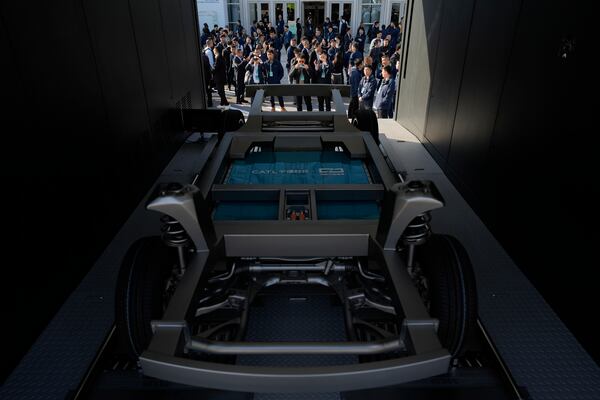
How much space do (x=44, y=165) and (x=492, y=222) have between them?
12.4ft

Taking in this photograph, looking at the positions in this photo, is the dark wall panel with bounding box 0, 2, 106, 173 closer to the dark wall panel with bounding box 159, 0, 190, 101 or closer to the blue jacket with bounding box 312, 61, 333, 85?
the dark wall panel with bounding box 159, 0, 190, 101

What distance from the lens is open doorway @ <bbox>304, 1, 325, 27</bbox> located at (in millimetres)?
20953

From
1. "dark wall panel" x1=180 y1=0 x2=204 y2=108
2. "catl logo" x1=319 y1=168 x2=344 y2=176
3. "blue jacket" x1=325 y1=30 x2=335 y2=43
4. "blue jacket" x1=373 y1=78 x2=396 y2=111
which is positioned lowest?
"blue jacket" x1=373 y1=78 x2=396 y2=111

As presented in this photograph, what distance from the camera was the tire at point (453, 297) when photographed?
7.02ft

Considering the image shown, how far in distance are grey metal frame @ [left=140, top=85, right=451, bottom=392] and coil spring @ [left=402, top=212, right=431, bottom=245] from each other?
72mm

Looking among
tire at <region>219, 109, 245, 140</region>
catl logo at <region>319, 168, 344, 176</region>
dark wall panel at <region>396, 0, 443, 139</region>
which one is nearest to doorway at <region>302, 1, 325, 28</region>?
dark wall panel at <region>396, 0, 443, 139</region>

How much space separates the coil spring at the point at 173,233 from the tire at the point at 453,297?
1.39 m

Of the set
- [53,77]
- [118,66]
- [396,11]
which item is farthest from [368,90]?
[396,11]

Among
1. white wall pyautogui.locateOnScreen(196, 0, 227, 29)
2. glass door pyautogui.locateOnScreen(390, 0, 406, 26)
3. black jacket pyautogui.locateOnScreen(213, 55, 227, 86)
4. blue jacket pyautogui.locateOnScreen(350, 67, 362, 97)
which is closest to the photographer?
blue jacket pyautogui.locateOnScreen(350, 67, 362, 97)

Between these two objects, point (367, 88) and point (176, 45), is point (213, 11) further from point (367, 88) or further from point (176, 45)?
point (176, 45)

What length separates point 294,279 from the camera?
2.73m

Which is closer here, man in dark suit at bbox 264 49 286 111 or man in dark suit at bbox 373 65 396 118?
man in dark suit at bbox 373 65 396 118

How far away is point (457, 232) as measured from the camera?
3959mm

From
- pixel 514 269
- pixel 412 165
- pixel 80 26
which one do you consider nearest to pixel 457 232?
pixel 514 269
